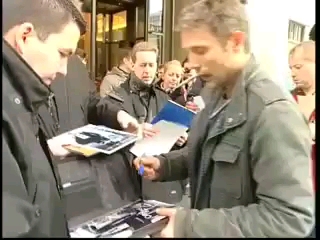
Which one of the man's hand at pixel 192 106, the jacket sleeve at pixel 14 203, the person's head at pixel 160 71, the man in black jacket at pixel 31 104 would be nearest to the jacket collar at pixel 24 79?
the man in black jacket at pixel 31 104

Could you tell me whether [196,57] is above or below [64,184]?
above

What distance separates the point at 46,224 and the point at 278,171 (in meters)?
0.44

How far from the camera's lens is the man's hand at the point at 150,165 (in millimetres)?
1532

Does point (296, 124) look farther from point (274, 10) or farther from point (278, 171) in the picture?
point (274, 10)

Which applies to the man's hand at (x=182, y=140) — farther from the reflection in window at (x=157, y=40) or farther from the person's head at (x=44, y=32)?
the reflection in window at (x=157, y=40)

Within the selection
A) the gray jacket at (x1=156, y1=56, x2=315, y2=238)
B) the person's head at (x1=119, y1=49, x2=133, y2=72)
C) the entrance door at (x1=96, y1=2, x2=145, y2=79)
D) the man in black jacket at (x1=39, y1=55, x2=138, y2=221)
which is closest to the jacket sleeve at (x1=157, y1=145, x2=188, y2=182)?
the man in black jacket at (x1=39, y1=55, x2=138, y2=221)

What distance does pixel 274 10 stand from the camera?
4.37 ft

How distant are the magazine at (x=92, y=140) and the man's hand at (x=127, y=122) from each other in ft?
0.42

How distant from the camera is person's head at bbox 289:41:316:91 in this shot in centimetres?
93

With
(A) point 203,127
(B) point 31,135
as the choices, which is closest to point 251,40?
(A) point 203,127

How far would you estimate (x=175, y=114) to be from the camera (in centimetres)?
166

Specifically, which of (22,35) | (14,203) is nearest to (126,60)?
(22,35)

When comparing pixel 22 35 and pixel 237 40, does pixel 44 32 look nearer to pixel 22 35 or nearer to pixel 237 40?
pixel 22 35

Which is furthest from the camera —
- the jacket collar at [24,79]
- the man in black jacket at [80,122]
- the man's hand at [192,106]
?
the man's hand at [192,106]
